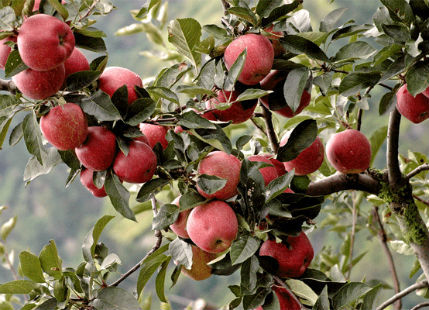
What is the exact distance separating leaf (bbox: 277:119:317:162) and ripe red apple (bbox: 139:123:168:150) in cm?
17

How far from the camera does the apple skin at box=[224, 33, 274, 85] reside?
695 millimetres

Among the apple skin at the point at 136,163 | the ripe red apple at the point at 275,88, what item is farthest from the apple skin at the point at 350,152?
the apple skin at the point at 136,163

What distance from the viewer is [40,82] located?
62 centimetres

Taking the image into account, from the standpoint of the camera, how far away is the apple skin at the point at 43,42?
59 centimetres

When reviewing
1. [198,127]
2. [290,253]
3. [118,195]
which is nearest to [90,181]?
[118,195]

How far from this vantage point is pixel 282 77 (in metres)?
0.79

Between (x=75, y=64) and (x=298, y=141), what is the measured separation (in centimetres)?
33

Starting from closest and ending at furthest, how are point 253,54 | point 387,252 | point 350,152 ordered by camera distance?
point 253,54 < point 350,152 < point 387,252

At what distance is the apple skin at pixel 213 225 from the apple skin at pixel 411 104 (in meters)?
0.37

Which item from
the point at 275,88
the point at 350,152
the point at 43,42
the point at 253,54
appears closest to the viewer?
the point at 43,42

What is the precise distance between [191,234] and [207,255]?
0.15 meters

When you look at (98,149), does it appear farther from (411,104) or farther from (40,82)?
(411,104)

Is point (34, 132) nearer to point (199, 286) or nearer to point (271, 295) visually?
Answer: point (271, 295)

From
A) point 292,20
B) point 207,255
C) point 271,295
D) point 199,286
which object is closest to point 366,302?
point 271,295
